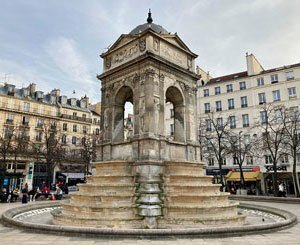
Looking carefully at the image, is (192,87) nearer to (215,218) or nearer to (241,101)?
(215,218)

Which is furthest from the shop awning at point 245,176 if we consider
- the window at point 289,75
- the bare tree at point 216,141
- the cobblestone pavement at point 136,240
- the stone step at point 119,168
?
the cobblestone pavement at point 136,240

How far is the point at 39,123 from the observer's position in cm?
4806

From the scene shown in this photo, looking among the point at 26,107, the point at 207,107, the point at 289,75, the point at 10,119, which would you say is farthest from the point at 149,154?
the point at 26,107

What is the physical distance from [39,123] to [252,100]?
3659 centimetres

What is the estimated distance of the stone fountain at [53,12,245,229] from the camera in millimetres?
9750

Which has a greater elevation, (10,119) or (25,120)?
(25,120)

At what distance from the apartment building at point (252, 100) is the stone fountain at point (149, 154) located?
25313 millimetres

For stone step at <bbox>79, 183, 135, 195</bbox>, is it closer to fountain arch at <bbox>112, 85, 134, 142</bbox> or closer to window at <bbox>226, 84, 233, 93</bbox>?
fountain arch at <bbox>112, 85, 134, 142</bbox>

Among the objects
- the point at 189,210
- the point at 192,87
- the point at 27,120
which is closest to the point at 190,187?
the point at 189,210

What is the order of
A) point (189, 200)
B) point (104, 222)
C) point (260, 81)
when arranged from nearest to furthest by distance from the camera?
point (104, 222) → point (189, 200) → point (260, 81)

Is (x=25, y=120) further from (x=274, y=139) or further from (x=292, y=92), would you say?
(x=292, y=92)

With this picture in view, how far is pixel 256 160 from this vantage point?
130ft

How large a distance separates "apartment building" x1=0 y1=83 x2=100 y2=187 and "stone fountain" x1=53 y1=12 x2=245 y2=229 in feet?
89.0

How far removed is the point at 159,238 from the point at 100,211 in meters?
2.71
